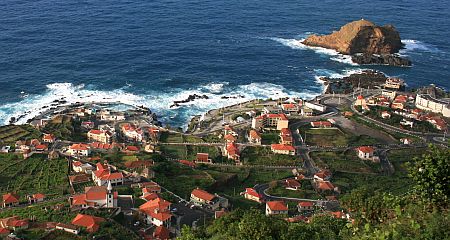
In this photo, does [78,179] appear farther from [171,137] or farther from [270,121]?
[270,121]

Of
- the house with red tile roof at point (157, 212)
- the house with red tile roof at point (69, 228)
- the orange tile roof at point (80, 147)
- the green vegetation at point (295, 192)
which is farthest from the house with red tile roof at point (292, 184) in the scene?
the house with red tile roof at point (69, 228)

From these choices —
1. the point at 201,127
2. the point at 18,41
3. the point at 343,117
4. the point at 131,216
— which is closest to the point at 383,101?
the point at 343,117

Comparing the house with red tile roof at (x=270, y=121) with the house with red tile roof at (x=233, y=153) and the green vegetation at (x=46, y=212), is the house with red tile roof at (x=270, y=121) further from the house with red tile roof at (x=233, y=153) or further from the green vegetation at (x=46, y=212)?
the green vegetation at (x=46, y=212)

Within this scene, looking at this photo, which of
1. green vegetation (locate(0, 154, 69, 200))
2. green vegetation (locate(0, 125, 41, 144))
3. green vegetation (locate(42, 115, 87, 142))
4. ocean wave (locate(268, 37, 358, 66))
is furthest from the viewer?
ocean wave (locate(268, 37, 358, 66))

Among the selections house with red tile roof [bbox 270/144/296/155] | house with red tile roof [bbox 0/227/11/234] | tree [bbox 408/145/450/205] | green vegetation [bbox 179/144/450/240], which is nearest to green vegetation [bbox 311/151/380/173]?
house with red tile roof [bbox 270/144/296/155]

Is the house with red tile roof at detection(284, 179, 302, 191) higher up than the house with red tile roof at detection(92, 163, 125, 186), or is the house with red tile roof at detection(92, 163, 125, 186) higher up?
the house with red tile roof at detection(92, 163, 125, 186)

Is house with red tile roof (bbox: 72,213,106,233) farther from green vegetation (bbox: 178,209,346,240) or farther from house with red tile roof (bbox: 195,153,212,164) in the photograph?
house with red tile roof (bbox: 195,153,212,164)
